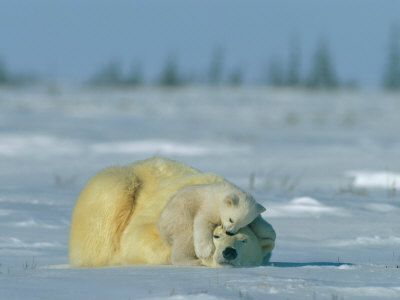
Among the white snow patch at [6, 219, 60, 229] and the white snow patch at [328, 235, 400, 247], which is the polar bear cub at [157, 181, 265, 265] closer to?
the white snow patch at [328, 235, 400, 247]

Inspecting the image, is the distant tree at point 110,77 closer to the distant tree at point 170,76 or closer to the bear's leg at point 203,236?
the distant tree at point 170,76

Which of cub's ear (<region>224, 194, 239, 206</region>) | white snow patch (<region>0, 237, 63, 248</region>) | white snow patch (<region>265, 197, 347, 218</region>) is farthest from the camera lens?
white snow patch (<region>265, 197, 347, 218</region>)

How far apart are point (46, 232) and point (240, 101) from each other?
24839mm

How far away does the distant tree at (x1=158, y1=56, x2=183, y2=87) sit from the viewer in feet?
143

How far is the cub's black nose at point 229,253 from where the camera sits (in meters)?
3.50

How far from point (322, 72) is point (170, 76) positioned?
983cm

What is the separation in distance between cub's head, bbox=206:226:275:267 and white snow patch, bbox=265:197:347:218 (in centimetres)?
292

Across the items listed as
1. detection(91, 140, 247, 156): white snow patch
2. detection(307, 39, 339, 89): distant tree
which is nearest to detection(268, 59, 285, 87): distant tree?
detection(307, 39, 339, 89): distant tree

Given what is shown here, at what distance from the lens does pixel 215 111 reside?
2527 cm

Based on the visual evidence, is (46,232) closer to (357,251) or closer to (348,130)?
(357,251)

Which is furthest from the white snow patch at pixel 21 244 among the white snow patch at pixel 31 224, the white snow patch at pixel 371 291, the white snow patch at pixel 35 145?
the white snow patch at pixel 35 145

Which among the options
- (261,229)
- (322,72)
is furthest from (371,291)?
(322,72)

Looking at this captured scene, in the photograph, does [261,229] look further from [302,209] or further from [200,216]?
[302,209]

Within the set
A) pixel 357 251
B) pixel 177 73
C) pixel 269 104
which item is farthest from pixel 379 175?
pixel 177 73
